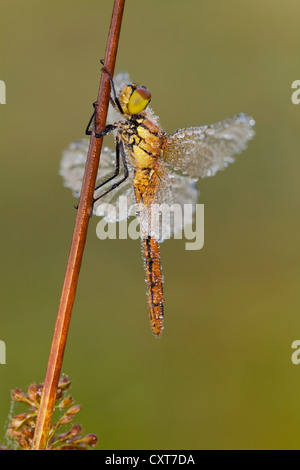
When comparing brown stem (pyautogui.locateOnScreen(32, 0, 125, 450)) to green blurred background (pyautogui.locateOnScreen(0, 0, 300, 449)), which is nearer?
brown stem (pyautogui.locateOnScreen(32, 0, 125, 450))

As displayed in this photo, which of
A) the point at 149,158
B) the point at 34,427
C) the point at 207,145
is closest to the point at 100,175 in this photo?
the point at 149,158

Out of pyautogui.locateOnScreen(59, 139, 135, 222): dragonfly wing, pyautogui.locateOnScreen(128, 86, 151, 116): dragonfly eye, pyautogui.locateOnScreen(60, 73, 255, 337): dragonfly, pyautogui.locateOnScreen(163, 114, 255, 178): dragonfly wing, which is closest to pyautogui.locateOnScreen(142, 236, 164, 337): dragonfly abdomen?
pyautogui.locateOnScreen(60, 73, 255, 337): dragonfly

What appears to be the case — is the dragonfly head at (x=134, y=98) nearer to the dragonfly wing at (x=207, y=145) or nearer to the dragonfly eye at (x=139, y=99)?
the dragonfly eye at (x=139, y=99)

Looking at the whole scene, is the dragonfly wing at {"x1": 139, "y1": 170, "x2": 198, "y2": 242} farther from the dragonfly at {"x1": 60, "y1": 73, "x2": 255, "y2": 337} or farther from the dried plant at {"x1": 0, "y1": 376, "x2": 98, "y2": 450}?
the dried plant at {"x1": 0, "y1": 376, "x2": 98, "y2": 450}

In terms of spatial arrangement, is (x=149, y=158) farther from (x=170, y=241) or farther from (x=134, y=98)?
A: (x=170, y=241)

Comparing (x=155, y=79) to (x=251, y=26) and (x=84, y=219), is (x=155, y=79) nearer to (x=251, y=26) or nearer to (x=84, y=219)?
(x=251, y=26)
